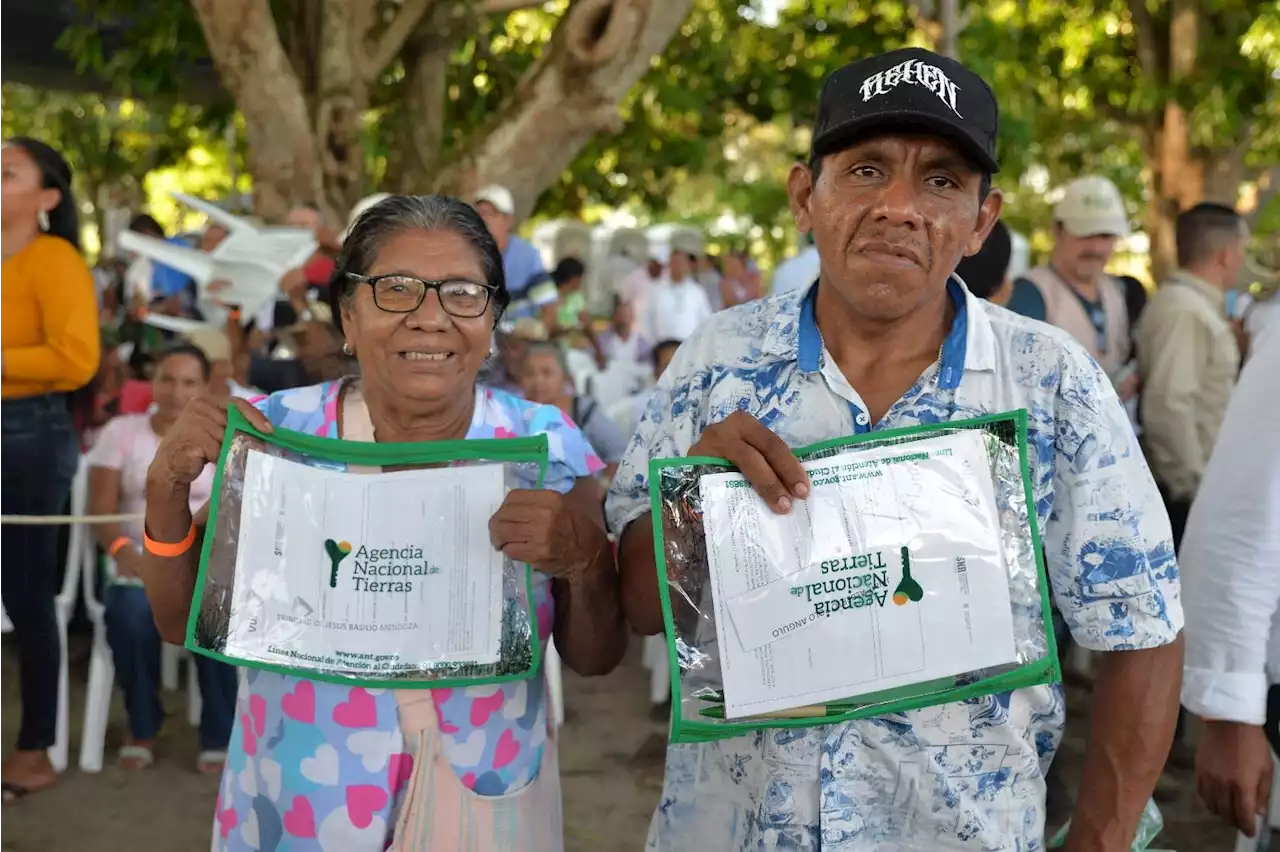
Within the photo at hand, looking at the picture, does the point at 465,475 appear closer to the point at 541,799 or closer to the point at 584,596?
the point at 584,596

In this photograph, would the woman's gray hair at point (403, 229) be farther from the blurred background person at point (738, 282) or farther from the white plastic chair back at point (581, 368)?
the blurred background person at point (738, 282)

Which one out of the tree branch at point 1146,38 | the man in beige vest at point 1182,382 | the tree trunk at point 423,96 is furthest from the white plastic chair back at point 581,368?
the tree branch at point 1146,38

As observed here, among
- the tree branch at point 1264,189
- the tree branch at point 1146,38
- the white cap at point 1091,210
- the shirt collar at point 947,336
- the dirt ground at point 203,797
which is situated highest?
the tree branch at point 1146,38

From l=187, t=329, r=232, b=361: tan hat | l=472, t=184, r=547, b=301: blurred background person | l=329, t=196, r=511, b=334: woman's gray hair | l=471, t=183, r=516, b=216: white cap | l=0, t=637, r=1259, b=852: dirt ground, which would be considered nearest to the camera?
l=329, t=196, r=511, b=334: woman's gray hair

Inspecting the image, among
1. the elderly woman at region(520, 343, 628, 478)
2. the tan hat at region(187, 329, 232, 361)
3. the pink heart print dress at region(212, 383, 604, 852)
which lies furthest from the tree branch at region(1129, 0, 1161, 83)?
the pink heart print dress at region(212, 383, 604, 852)

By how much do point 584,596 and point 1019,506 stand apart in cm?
70

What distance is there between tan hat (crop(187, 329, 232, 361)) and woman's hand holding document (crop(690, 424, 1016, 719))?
15.2 feet

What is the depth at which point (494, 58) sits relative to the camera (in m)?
9.77

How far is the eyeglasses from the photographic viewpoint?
85.0 inches

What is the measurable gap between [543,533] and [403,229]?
600 millimetres

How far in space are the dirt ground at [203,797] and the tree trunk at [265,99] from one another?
3.01m

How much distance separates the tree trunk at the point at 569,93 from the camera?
730cm

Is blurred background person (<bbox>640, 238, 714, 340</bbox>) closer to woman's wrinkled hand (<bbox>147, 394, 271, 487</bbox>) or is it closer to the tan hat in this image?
the tan hat

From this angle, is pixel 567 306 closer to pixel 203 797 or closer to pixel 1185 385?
pixel 1185 385
